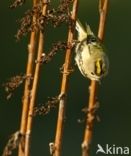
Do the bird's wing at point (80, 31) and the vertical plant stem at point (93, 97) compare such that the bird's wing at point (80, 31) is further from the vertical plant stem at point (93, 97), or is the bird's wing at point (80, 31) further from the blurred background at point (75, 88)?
the blurred background at point (75, 88)

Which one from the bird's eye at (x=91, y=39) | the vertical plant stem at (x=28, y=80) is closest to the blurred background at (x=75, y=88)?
the vertical plant stem at (x=28, y=80)

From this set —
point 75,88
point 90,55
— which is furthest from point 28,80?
point 75,88

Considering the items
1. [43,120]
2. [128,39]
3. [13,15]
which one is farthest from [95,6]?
[43,120]

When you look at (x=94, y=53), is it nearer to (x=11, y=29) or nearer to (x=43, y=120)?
(x=43, y=120)

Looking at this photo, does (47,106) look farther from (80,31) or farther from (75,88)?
(75,88)

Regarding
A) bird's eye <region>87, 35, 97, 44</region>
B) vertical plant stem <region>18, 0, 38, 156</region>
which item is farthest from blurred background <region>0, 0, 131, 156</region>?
bird's eye <region>87, 35, 97, 44</region>

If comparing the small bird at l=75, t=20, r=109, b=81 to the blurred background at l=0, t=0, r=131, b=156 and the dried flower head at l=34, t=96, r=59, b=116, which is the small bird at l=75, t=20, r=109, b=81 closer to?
the dried flower head at l=34, t=96, r=59, b=116

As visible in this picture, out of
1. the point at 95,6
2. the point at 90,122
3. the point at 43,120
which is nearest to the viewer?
the point at 90,122
